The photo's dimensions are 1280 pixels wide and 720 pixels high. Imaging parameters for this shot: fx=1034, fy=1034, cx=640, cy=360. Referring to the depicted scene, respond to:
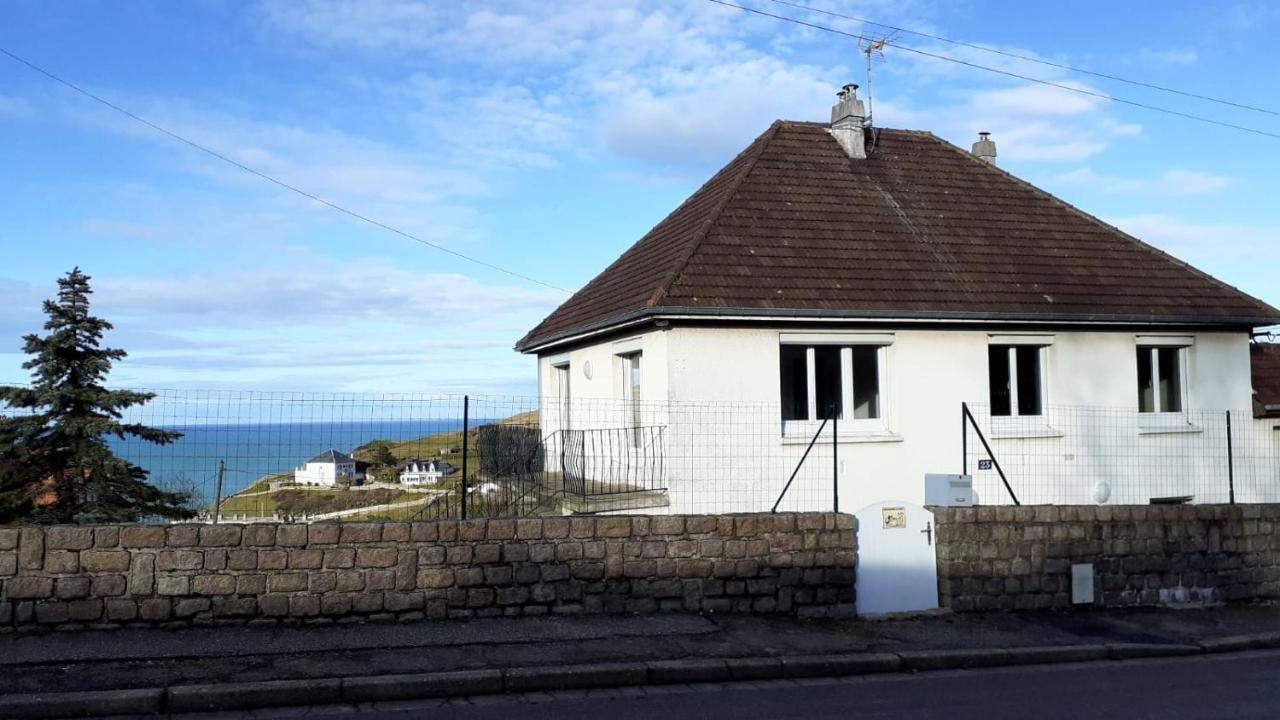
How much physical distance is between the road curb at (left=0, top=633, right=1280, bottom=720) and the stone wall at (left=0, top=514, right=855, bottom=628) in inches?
56.8

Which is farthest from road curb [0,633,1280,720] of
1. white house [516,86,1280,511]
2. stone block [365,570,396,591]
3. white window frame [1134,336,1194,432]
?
white window frame [1134,336,1194,432]

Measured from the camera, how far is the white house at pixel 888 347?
42.4ft

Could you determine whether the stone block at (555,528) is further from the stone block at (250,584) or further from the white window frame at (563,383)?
the white window frame at (563,383)

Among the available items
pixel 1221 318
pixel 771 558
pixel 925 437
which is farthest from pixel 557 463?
pixel 1221 318

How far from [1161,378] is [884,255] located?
4.92 metres

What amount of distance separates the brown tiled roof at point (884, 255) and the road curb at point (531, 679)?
5271 mm

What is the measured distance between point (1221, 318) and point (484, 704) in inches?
506

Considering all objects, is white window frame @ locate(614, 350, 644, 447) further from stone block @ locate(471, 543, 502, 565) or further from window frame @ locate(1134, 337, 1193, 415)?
window frame @ locate(1134, 337, 1193, 415)

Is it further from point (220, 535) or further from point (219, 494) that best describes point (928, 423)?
point (220, 535)

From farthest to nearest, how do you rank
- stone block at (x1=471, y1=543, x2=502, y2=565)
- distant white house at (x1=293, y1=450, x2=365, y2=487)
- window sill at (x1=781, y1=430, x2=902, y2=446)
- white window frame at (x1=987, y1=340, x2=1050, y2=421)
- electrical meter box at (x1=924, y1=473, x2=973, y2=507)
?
white window frame at (x1=987, y1=340, x2=1050, y2=421), window sill at (x1=781, y1=430, x2=902, y2=446), electrical meter box at (x1=924, y1=473, x2=973, y2=507), distant white house at (x1=293, y1=450, x2=365, y2=487), stone block at (x1=471, y1=543, x2=502, y2=565)

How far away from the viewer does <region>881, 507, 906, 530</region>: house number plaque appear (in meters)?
10.0

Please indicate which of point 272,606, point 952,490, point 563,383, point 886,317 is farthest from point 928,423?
point 272,606

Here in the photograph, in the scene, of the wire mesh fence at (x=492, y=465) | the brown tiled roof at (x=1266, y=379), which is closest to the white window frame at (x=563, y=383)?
the wire mesh fence at (x=492, y=465)

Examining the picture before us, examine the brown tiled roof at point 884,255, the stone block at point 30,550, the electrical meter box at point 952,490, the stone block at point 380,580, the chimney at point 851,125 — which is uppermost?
the chimney at point 851,125
